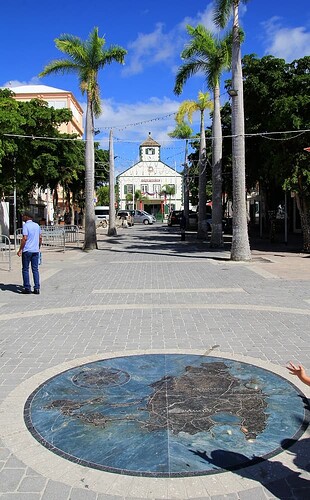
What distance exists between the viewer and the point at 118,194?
8812cm

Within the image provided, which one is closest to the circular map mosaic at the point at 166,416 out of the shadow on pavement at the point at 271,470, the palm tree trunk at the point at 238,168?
the shadow on pavement at the point at 271,470

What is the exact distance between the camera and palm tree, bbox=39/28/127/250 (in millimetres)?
20938

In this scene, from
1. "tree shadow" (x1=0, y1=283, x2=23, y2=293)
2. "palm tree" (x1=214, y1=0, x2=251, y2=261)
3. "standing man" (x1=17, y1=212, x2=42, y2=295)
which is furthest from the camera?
"palm tree" (x1=214, y1=0, x2=251, y2=261)

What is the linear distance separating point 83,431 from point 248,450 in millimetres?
1290

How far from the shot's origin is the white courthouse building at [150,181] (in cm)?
8819

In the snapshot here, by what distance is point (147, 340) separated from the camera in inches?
259

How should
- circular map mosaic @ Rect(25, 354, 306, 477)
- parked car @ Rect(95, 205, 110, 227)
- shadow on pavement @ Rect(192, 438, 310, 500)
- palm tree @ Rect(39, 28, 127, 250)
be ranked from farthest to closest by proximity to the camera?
parked car @ Rect(95, 205, 110, 227) < palm tree @ Rect(39, 28, 127, 250) < circular map mosaic @ Rect(25, 354, 306, 477) < shadow on pavement @ Rect(192, 438, 310, 500)

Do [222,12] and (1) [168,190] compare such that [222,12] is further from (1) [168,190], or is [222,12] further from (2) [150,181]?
(2) [150,181]

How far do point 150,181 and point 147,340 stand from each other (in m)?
83.2

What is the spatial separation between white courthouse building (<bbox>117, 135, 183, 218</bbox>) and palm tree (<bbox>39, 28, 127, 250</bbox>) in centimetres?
6578

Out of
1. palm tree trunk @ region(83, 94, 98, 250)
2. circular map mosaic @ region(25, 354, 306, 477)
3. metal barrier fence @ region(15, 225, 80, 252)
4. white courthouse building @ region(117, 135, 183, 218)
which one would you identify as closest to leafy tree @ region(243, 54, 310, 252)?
palm tree trunk @ region(83, 94, 98, 250)

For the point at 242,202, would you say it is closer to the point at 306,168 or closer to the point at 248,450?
the point at 306,168

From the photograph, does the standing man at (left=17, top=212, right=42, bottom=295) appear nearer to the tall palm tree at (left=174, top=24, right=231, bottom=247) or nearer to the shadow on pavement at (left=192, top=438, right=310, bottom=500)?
the shadow on pavement at (left=192, top=438, right=310, bottom=500)

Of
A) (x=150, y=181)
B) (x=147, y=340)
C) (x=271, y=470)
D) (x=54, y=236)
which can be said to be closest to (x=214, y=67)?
(x=54, y=236)
